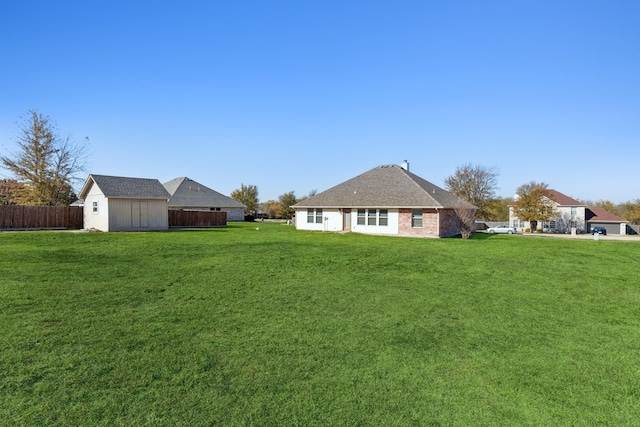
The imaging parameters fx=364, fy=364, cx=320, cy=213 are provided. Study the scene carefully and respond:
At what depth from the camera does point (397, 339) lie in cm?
568

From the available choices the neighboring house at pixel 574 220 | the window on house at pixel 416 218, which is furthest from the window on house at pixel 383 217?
the neighboring house at pixel 574 220

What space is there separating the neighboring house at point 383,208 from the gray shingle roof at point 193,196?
1737 cm

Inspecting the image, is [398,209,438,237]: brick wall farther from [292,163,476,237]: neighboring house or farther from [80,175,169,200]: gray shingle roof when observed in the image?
[80,175,169,200]: gray shingle roof

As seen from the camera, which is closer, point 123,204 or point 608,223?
point 123,204

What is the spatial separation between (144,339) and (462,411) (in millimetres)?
4307

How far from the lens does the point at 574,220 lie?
5050 centimetres

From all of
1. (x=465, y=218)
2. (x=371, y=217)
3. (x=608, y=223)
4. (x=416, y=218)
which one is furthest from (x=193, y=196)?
(x=608, y=223)

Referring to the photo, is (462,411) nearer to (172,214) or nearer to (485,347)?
(485,347)

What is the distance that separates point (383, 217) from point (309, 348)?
70.8 feet

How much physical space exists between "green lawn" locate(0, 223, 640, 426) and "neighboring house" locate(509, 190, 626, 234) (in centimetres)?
4700

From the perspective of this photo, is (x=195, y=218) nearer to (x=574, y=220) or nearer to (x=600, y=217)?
(x=574, y=220)

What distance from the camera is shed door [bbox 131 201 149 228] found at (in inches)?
968

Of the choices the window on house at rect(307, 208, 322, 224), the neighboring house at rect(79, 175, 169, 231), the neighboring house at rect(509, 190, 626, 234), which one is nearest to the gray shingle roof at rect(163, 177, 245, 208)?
the neighboring house at rect(79, 175, 169, 231)

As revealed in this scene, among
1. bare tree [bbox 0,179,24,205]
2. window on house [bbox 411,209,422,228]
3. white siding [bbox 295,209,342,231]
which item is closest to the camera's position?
window on house [bbox 411,209,422,228]
